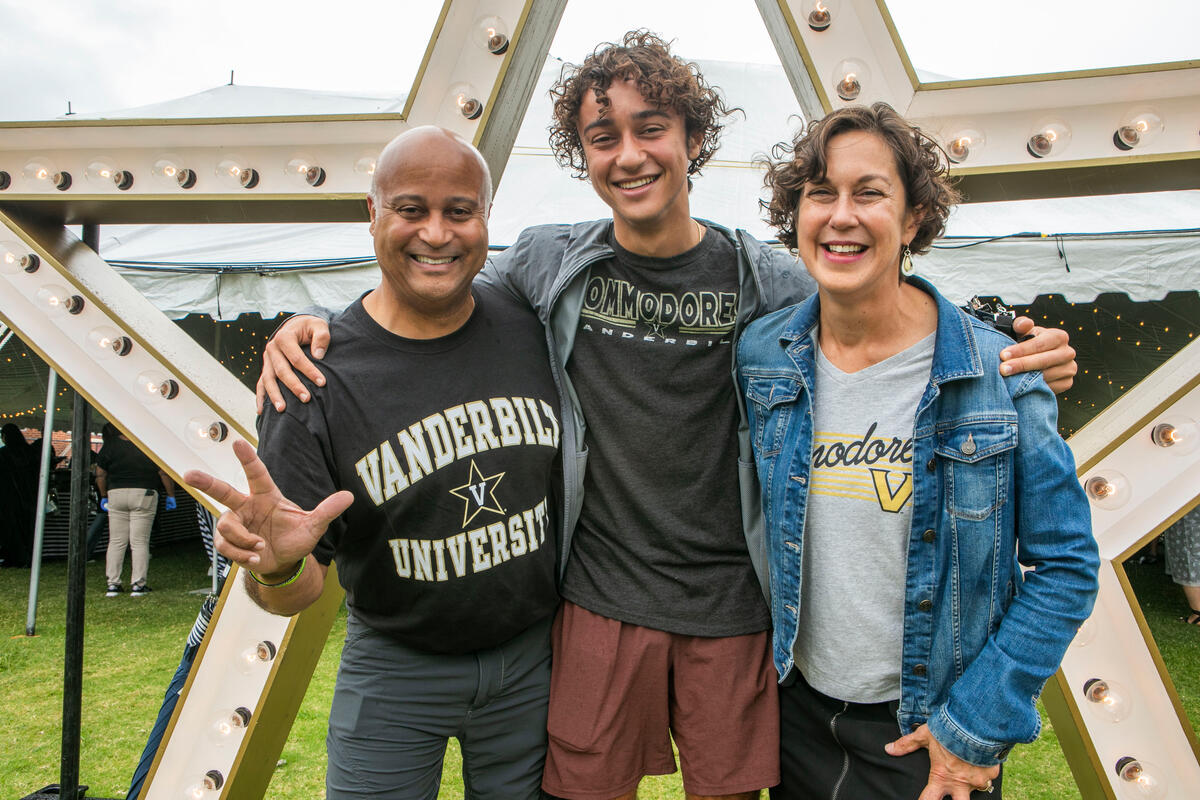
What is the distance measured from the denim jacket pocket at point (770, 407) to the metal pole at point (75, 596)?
235 cm

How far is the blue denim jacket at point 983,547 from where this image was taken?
1.56m

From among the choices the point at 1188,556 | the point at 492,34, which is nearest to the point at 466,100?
the point at 492,34

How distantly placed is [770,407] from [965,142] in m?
0.81

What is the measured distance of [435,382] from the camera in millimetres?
1913

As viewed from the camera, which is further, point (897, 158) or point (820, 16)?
point (820, 16)

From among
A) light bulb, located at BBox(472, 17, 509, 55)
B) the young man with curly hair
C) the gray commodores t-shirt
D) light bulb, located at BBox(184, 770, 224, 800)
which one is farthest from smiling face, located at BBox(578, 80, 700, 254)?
light bulb, located at BBox(184, 770, 224, 800)

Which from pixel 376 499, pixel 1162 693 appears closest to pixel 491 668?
pixel 376 499

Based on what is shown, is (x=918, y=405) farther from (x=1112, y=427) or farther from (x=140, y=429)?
(x=140, y=429)

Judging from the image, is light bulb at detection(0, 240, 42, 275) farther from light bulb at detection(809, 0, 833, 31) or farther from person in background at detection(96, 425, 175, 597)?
person in background at detection(96, 425, 175, 597)

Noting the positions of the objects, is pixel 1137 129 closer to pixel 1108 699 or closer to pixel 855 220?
pixel 855 220

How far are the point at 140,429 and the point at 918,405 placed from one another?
2.09 m

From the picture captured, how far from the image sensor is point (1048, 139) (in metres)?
1.86

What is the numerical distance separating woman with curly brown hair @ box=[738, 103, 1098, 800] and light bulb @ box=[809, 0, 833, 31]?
311 millimetres

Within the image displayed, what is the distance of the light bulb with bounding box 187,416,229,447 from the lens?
2223 millimetres
